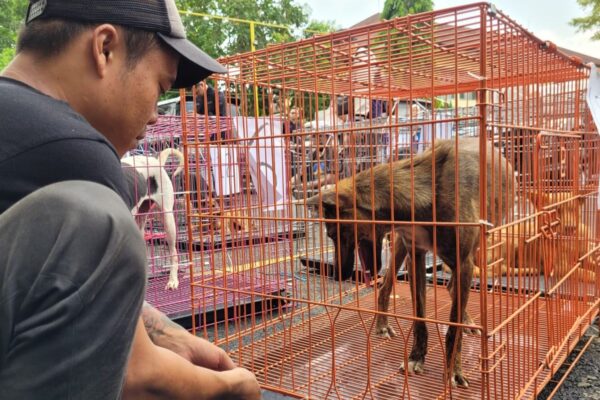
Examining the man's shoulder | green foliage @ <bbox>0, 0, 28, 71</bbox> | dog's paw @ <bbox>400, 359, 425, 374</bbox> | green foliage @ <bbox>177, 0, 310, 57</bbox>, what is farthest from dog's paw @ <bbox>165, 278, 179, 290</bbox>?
green foliage @ <bbox>0, 0, 28, 71</bbox>

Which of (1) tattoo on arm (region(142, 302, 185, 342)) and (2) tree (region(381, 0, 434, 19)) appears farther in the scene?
(2) tree (region(381, 0, 434, 19))

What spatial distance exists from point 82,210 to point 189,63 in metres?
0.69

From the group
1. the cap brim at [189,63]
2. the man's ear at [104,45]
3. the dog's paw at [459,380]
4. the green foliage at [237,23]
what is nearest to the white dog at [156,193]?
the dog's paw at [459,380]

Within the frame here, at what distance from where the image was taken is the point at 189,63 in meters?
1.36

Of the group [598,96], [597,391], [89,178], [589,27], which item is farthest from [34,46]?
[589,27]

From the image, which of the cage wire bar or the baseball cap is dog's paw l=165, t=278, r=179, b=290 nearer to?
the cage wire bar

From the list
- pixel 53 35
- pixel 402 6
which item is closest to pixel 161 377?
pixel 53 35

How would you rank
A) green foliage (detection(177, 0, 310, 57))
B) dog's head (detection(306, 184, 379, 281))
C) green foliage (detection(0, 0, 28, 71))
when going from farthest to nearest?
green foliage (detection(0, 0, 28, 71)), green foliage (detection(177, 0, 310, 57)), dog's head (detection(306, 184, 379, 281))

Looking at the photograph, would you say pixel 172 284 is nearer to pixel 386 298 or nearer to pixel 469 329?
pixel 386 298

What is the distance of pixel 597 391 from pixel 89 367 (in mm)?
3318

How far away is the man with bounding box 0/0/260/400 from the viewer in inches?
29.3

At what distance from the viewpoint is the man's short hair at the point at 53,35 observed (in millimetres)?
1103

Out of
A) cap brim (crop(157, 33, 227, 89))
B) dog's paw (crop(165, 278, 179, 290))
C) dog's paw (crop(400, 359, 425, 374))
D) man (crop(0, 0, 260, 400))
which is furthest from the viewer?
dog's paw (crop(165, 278, 179, 290))

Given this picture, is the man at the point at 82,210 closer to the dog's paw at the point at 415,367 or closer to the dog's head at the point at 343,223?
the dog's head at the point at 343,223
